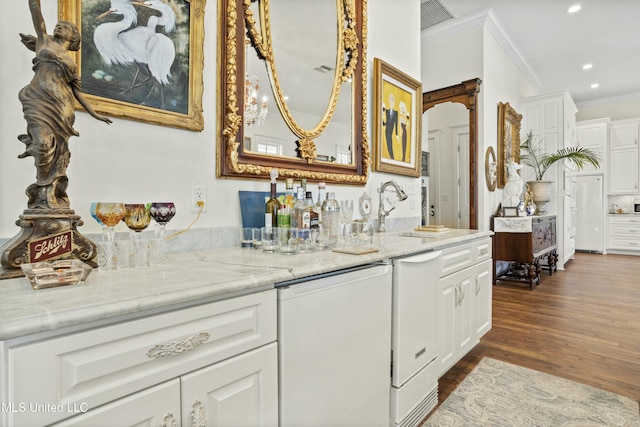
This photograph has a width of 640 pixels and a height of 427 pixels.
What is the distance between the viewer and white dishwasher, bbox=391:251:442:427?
1510 millimetres

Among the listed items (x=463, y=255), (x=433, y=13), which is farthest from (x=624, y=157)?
(x=463, y=255)

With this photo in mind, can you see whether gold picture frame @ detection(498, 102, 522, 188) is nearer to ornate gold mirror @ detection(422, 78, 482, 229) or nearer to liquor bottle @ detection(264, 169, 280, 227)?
ornate gold mirror @ detection(422, 78, 482, 229)

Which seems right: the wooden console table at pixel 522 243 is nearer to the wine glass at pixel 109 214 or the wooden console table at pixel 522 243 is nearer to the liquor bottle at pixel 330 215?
the liquor bottle at pixel 330 215

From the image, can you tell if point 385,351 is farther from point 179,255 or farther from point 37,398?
point 37,398

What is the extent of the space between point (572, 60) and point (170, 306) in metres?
7.22

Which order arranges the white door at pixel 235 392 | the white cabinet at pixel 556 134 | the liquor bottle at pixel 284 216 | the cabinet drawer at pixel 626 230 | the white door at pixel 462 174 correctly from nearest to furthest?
the white door at pixel 235 392, the liquor bottle at pixel 284 216, the white door at pixel 462 174, the white cabinet at pixel 556 134, the cabinet drawer at pixel 626 230

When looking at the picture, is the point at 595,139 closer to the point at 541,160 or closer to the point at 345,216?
the point at 541,160

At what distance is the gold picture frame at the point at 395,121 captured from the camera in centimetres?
250

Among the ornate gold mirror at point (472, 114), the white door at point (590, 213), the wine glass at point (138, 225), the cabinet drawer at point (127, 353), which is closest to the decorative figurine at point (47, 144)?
the wine glass at point (138, 225)

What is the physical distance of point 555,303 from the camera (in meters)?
3.71

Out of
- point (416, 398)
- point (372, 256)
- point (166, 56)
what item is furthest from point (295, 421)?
point (166, 56)

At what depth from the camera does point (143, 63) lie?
4.36 ft

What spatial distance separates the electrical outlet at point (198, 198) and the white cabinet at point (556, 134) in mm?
5936

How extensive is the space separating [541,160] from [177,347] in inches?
248
